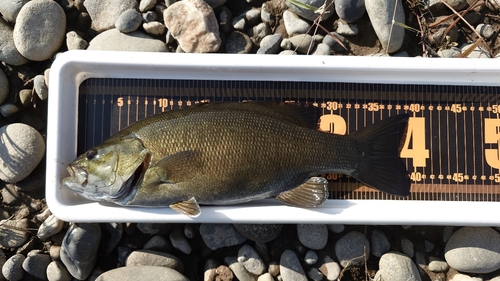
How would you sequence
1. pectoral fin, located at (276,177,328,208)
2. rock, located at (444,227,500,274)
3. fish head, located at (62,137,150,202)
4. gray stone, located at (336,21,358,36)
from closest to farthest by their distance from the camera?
fish head, located at (62,137,150,202), pectoral fin, located at (276,177,328,208), rock, located at (444,227,500,274), gray stone, located at (336,21,358,36)

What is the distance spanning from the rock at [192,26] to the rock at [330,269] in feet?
5.88

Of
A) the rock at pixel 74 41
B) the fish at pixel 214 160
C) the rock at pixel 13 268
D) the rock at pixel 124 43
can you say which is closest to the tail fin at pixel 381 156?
the fish at pixel 214 160

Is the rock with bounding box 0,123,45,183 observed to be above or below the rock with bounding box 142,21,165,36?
below

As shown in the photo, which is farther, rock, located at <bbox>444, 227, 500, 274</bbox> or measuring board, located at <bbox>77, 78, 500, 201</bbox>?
rock, located at <bbox>444, 227, 500, 274</bbox>

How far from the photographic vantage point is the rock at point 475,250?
2.75 m

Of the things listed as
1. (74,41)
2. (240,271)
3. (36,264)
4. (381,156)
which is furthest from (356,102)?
(36,264)

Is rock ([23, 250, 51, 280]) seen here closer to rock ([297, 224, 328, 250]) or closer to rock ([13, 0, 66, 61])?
rock ([13, 0, 66, 61])

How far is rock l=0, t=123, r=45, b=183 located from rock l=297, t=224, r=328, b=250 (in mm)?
2014

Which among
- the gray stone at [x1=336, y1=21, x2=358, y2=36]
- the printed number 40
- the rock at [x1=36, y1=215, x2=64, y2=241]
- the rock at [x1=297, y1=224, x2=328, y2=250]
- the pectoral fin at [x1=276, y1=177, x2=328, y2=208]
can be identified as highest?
the gray stone at [x1=336, y1=21, x2=358, y2=36]

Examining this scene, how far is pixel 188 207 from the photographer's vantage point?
7.66ft

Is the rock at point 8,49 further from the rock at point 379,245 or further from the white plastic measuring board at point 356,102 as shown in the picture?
the rock at point 379,245

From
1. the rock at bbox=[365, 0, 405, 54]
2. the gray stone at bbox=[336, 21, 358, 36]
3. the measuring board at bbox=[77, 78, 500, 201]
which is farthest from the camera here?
the gray stone at bbox=[336, 21, 358, 36]

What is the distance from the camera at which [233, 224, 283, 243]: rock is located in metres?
2.77

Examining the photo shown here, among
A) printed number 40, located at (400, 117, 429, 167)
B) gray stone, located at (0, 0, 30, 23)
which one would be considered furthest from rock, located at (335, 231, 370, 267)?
gray stone, located at (0, 0, 30, 23)
